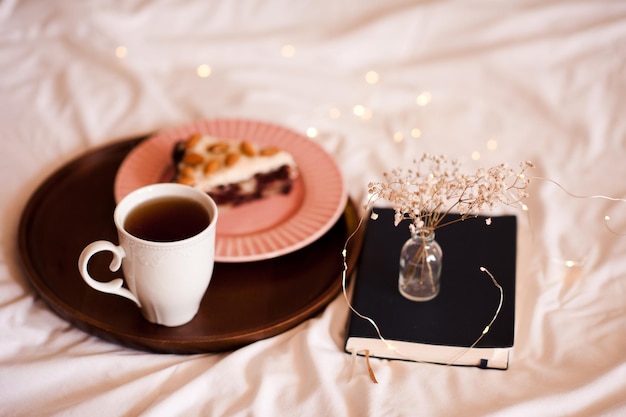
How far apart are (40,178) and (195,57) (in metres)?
0.50

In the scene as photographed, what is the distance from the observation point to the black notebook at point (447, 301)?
0.99m

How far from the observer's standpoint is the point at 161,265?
91cm

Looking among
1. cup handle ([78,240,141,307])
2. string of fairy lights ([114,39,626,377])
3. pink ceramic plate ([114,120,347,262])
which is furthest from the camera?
string of fairy lights ([114,39,626,377])

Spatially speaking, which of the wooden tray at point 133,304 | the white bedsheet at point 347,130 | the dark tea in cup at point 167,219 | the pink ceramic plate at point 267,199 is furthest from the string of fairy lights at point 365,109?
the dark tea in cup at point 167,219

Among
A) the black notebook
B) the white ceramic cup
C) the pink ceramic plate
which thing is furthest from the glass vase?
the white ceramic cup

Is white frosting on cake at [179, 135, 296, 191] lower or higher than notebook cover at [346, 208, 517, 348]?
higher

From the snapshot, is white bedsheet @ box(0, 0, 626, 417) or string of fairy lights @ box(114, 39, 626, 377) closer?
white bedsheet @ box(0, 0, 626, 417)

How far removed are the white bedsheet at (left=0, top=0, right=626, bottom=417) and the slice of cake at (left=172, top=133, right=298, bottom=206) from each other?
16cm

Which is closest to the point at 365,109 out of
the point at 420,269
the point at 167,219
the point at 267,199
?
the point at 267,199

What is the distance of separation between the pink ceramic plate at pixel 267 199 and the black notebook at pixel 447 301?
10 cm

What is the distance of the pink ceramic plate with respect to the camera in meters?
1.13

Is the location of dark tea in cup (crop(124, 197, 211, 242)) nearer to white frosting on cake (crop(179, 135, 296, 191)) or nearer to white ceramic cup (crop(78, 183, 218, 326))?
white ceramic cup (crop(78, 183, 218, 326))

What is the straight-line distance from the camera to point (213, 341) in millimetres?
996

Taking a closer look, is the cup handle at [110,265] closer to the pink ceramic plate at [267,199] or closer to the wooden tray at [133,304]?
the wooden tray at [133,304]
